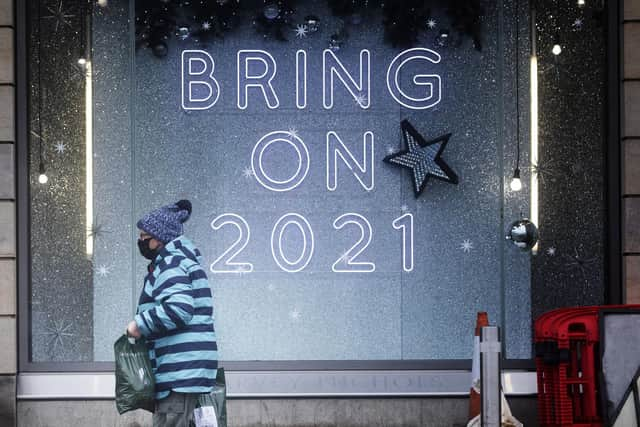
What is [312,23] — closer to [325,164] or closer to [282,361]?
[325,164]

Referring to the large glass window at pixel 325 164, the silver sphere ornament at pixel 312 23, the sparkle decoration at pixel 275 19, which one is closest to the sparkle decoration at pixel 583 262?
the large glass window at pixel 325 164

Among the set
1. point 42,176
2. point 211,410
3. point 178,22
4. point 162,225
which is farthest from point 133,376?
point 178,22

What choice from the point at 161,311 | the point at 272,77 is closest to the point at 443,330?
the point at 272,77

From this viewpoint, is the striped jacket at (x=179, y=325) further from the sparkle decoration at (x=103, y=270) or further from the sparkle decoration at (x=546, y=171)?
the sparkle decoration at (x=546, y=171)

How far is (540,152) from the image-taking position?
26.6 feet

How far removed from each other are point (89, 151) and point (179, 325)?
2.92 metres

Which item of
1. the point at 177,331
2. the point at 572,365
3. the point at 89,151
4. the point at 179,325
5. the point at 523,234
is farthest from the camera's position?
the point at 89,151

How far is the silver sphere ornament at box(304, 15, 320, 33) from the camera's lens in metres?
8.15

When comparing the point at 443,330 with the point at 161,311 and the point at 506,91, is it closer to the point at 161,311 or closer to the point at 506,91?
the point at 506,91

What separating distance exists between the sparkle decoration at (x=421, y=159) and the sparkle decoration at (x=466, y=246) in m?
0.52

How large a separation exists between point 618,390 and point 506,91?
2869mm

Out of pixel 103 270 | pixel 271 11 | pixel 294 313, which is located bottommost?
pixel 294 313

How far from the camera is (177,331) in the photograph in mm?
5770

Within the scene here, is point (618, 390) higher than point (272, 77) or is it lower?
lower
